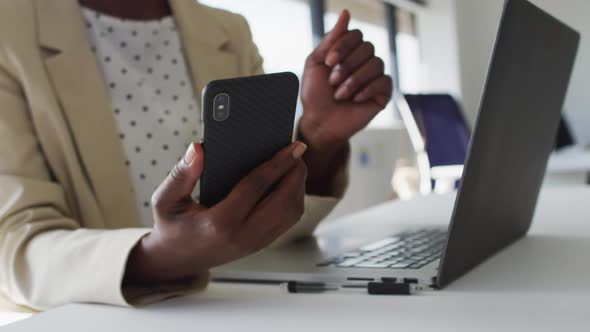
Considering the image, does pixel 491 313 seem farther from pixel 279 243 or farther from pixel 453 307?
pixel 279 243

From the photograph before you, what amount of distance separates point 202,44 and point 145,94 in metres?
0.14

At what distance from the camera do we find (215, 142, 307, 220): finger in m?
0.45

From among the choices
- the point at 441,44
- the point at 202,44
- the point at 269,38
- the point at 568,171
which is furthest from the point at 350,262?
the point at 441,44

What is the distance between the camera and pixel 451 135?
3.13 ft

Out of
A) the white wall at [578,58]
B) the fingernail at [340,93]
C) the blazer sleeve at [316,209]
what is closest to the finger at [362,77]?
the fingernail at [340,93]

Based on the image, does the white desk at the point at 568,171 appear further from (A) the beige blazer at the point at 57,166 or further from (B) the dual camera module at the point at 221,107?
(B) the dual camera module at the point at 221,107

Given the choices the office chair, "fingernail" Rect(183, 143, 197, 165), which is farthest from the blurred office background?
"fingernail" Rect(183, 143, 197, 165)

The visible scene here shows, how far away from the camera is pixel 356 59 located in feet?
2.28

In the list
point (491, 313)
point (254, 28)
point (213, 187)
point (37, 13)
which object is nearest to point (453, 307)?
point (491, 313)

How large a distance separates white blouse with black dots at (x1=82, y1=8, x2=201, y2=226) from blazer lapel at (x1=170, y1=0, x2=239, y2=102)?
17 millimetres

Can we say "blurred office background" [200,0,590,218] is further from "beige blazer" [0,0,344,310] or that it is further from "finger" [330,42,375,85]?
"beige blazer" [0,0,344,310]

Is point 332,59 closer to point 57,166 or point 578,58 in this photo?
point 57,166

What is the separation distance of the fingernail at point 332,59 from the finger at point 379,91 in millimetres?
43

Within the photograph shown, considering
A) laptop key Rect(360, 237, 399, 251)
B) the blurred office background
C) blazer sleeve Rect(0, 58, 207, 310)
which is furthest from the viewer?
the blurred office background
